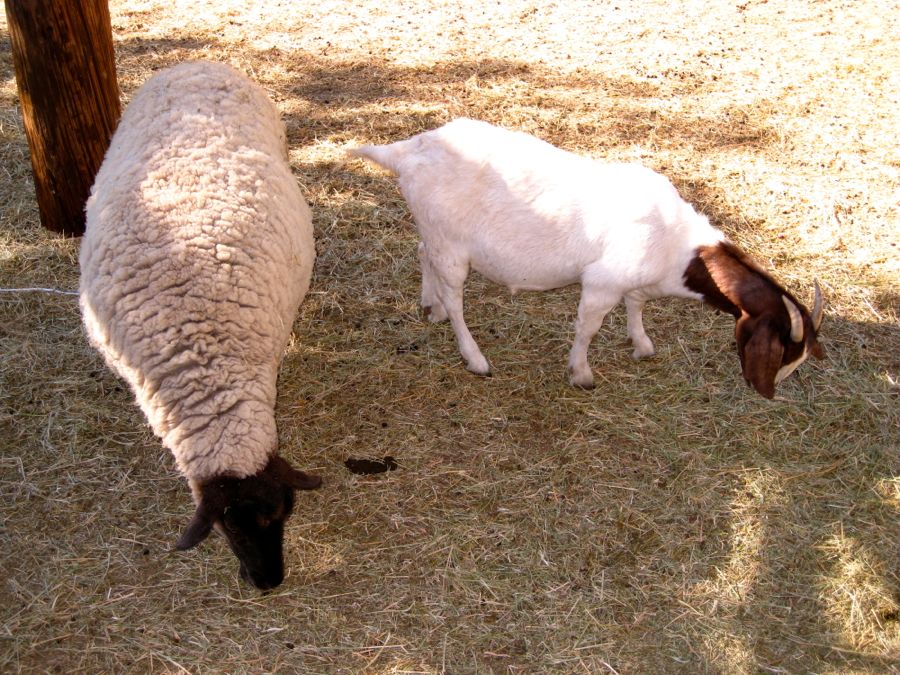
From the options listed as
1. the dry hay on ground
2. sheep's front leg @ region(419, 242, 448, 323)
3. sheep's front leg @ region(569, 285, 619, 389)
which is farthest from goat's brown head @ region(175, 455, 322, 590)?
sheep's front leg @ region(419, 242, 448, 323)

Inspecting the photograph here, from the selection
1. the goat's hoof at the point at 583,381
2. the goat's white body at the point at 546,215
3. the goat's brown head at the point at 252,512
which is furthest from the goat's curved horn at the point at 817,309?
the goat's brown head at the point at 252,512

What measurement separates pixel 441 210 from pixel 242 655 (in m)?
2.28

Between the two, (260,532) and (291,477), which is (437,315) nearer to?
(291,477)

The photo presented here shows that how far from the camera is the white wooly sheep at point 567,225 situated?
375cm

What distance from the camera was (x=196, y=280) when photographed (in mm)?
3168

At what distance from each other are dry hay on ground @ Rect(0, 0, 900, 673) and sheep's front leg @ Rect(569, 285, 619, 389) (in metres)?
0.11

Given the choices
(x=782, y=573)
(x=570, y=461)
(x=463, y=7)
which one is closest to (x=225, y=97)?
(x=570, y=461)

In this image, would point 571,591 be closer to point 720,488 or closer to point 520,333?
point 720,488

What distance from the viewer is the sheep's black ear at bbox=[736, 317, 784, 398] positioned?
3492 millimetres

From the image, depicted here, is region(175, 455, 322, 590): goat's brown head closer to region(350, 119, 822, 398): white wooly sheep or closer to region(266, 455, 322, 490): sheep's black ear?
region(266, 455, 322, 490): sheep's black ear

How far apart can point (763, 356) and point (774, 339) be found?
97 millimetres

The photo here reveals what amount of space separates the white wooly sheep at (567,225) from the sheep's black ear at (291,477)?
1.53 m

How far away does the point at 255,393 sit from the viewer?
10.2 feet

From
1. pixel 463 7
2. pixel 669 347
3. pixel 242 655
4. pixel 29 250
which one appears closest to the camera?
pixel 242 655
